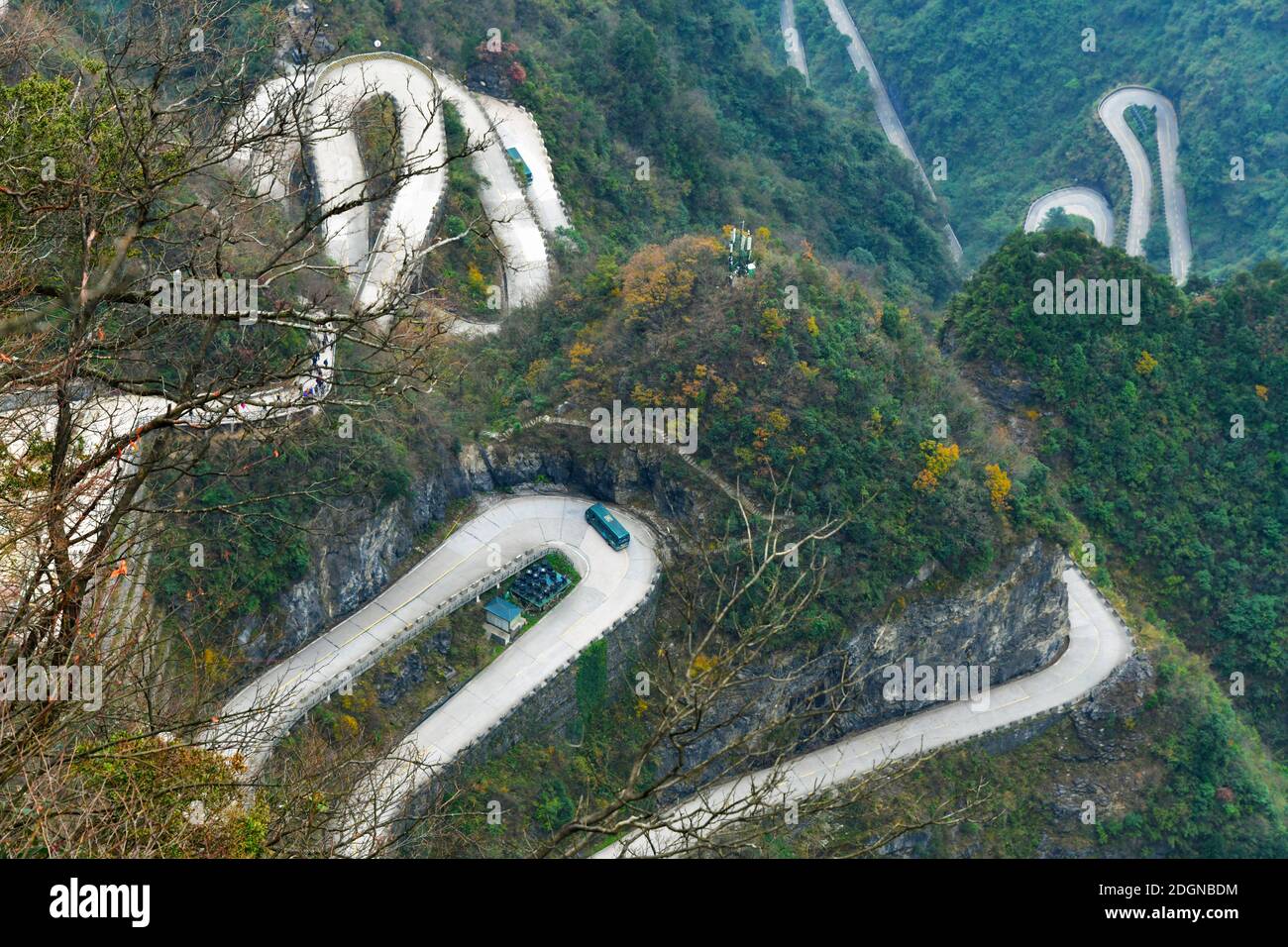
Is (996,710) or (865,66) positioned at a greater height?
(865,66)

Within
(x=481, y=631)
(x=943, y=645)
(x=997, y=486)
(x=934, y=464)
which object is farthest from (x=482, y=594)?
(x=997, y=486)

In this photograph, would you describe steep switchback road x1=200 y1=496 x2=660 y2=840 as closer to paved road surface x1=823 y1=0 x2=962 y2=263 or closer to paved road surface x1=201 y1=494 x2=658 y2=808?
paved road surface x1=201 y1=494 x2=658 y2=808

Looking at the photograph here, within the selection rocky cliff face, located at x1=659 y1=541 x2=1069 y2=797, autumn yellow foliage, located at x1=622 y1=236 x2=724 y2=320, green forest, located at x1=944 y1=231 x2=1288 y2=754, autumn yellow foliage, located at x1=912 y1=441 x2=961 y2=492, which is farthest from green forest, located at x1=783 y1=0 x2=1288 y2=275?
autumn yellow foliage, located at x1=622 y1=236 x2=724 y2=320

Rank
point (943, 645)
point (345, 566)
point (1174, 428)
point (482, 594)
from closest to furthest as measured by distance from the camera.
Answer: point (345, 566), point (482, 594), point (943, 645), point (1174, 428)

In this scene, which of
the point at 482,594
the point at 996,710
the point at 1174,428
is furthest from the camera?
the point at 1174,428

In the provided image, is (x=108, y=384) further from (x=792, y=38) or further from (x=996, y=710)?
(x=792, y=38)

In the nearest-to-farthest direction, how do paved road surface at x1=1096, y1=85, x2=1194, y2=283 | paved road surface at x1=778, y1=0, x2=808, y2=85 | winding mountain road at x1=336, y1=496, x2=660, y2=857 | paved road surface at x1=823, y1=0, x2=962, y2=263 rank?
1. winding mountain road at x1=336, y1=496, x2=660, y2=857
2. paved road surface at x1=1096, y1=85, x2=1194, y2=283
3. paved road surface at x1=823, y1=0, x2=962, y2=263
4. paved road surface at x1=778, y1=0, x2=808, y2=85

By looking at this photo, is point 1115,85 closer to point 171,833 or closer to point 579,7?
point 579,7
